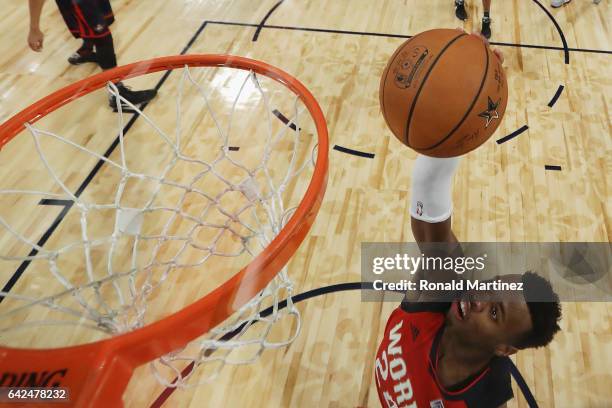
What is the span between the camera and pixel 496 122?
1.55m

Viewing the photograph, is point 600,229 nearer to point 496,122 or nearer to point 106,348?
point 496,122

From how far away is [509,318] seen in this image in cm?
122

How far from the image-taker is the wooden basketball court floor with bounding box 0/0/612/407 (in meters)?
2.14

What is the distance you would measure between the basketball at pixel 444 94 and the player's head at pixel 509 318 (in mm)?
400

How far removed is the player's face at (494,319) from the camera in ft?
4.01

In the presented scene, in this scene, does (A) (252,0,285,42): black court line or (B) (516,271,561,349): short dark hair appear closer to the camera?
(B) (516,271,561,349): short dark hair

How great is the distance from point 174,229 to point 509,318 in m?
1.83

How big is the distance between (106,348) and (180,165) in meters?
2.10

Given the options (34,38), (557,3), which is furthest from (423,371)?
(557,3)

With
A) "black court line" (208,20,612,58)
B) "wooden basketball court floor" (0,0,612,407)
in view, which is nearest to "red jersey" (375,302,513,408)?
"wooden basketball court floor" (0,0,612,407)

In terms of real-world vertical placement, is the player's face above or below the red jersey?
above

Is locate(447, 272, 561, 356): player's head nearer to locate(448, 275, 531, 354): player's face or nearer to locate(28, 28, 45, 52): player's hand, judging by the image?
locate(448, 275, 531, 354): player's face

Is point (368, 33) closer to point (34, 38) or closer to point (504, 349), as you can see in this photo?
point (34, 38)

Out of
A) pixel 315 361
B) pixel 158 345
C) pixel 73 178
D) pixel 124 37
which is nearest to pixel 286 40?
pixel 124 37
